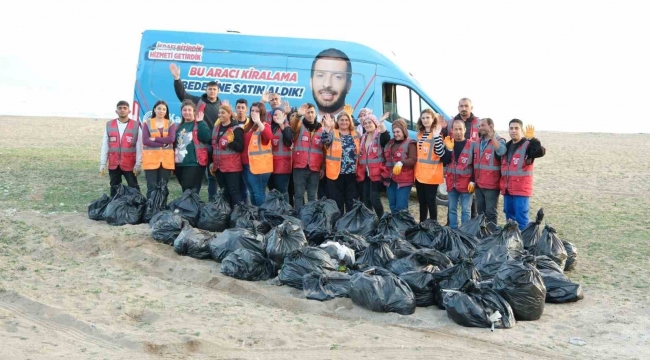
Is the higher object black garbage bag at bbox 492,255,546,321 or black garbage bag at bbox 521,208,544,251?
black garbage bag at bbox 521,208,544,251

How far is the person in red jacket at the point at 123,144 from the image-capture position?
10.3 meters

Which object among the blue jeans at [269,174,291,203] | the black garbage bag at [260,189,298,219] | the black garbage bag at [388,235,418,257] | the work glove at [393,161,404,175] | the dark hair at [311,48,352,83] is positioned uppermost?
the dark hair at [311,48,352,83]

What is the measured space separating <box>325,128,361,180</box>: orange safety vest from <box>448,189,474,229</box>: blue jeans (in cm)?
137

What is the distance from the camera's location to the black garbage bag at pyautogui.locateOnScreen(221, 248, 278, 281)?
292 inches

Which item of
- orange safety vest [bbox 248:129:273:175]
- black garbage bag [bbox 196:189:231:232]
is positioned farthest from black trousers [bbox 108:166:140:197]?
orange safety vest [bbox 248:129:273:175]

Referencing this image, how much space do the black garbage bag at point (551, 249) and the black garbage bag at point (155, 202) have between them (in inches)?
182

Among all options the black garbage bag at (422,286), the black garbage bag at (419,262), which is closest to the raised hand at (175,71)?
the black garbage bag at (419,262)

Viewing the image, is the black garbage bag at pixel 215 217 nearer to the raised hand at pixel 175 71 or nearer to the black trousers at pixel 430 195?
the black trousers at pixel 430 195

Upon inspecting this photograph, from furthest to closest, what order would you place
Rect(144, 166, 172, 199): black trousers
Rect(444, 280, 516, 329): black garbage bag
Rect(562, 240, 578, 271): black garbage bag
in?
Rect(144, 166, 172, 199): black trousers < Rect(562, 240, 578, 271): black garbage bag < Rect(444, 280, 516, 329): black garbage bag

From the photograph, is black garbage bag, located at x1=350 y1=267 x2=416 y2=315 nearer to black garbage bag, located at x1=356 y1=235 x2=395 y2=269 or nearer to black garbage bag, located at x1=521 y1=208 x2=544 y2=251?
black garbage bag, located at x1=356 y1=235 x2=395 y2=269

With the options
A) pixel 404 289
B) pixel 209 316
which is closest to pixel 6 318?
pixel 209 316

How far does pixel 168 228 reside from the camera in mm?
8680

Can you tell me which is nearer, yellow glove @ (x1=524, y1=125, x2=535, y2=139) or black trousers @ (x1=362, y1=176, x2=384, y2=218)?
yellow glove @ (x1=524, y1=125, x2=535, y2=139)

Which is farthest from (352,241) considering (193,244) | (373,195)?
(373,195)
